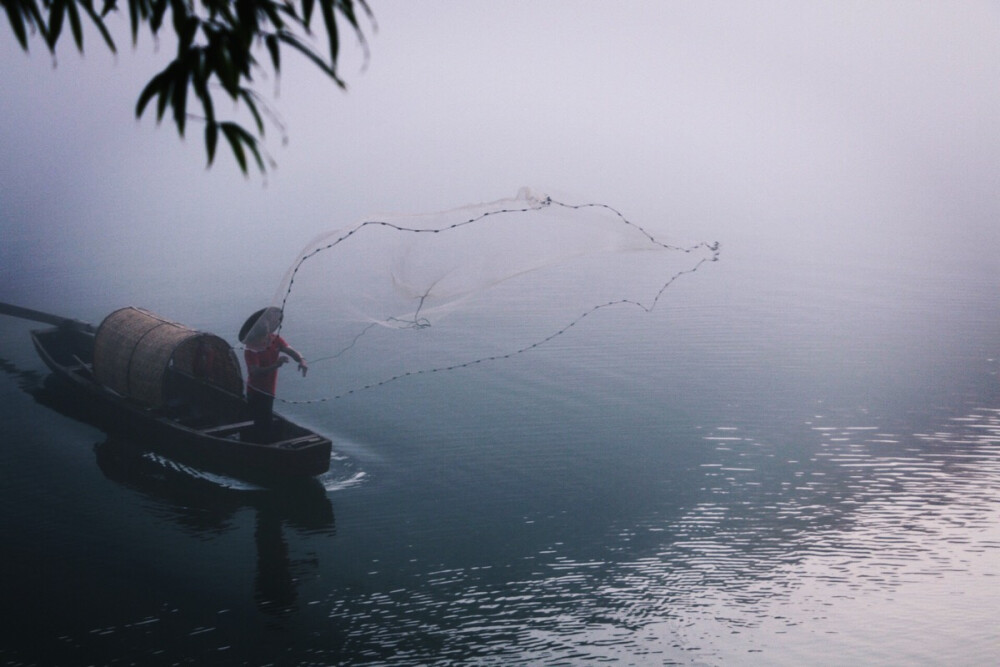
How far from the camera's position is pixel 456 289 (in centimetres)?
1293

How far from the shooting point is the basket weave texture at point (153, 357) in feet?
47.0

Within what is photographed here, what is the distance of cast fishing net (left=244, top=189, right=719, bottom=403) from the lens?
42.2 ft

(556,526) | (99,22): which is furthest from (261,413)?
(99,22)

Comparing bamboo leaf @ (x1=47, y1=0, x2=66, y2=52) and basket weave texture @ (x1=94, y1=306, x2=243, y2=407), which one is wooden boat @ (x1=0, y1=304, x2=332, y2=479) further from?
bamboo leaf @ (x1=47, y1=0, x2=66, y2=52)

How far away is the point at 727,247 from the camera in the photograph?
35219 mm

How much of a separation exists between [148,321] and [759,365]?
487 inches

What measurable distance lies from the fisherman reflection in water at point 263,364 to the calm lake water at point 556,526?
1.02 m

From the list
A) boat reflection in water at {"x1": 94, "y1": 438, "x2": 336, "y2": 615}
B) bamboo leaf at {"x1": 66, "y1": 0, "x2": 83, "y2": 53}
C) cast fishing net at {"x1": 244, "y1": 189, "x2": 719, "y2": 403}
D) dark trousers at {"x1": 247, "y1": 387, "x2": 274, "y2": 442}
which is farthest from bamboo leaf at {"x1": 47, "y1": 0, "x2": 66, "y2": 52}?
dark trousers at {"x1": 247, "y1": 387, "x2": 274, "y2": 442}

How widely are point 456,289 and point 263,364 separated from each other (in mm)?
3099

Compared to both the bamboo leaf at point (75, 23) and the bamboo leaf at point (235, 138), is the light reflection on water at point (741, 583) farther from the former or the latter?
the bamboo leaf at point (75, 23)

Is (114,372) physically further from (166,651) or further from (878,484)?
(878,484)

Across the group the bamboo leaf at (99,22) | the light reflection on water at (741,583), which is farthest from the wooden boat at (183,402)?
the bamboo leaf at (99,22)

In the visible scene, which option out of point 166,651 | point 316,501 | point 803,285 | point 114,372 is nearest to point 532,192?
point 316,501

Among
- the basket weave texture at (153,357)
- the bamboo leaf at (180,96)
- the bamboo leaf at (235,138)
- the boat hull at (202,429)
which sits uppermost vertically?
the bamboo leaf at (180,96)
